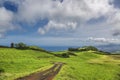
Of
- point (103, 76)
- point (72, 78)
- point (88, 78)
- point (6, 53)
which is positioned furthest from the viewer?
point (6, 53)

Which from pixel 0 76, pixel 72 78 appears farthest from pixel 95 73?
pixel 0 76

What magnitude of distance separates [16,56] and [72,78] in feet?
116

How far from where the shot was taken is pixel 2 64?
78.2 m

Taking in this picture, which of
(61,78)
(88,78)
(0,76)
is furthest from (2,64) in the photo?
(88,78)

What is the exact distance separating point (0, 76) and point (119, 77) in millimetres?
55516

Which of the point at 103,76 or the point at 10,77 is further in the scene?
the point at 103,76

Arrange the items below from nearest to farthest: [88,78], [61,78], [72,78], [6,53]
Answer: [61,78]
[72,78]
[88,78]
[6,53]

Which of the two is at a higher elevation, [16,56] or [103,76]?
[16,56]

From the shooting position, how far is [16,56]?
10188 cm

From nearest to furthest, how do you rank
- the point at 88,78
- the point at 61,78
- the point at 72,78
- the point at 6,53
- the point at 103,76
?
the point at 61,78, the point at 72,78, the point at 88,78, the point at 103,76, the point at 6,53

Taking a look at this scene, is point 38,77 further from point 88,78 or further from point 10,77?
point 88,78

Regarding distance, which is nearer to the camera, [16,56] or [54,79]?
[54,79]

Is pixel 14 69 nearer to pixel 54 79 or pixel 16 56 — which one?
pixel 54 79

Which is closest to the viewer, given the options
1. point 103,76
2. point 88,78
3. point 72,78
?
point 72,78
